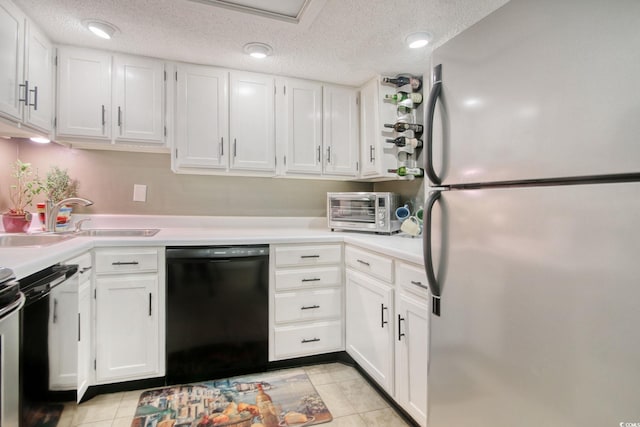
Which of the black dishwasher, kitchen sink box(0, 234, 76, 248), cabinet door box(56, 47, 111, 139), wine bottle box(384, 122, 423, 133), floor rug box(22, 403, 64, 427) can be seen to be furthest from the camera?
wine bottle box(384, 122, 423, 133)

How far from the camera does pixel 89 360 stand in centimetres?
174

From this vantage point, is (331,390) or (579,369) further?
(331,390)

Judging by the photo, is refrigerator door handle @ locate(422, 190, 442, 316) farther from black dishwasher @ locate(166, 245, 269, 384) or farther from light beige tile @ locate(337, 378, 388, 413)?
black dishwasher @ locate(166, 245, 269, 384)

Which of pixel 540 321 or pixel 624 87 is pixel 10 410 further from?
pixel 624 87

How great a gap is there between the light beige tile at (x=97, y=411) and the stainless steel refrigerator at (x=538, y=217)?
67.2 inches

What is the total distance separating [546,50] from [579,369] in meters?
0.80

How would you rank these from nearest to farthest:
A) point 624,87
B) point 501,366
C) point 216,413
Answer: point 624,87 → point 501,366 → point 216,413

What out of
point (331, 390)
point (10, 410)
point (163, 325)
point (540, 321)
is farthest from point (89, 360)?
point (540, 321)

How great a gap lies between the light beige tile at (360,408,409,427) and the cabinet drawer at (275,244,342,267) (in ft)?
3.06

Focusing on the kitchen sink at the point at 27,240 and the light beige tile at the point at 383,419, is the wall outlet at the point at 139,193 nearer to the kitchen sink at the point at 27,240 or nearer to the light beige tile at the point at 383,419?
the kitchen sink at the point at 27,240

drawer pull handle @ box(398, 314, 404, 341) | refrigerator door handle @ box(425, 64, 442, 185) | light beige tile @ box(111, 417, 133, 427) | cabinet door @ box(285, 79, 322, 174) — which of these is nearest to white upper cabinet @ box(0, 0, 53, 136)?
cabinet door @ box(285, 79, 322, 174)

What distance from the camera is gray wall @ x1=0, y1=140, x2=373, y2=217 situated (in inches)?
88.5

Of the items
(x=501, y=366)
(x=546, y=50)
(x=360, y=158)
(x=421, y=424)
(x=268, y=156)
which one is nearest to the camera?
(x=546, y=50)

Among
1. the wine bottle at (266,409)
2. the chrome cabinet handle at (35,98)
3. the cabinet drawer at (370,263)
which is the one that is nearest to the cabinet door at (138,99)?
the chrome cabinet handle at (35,98)
